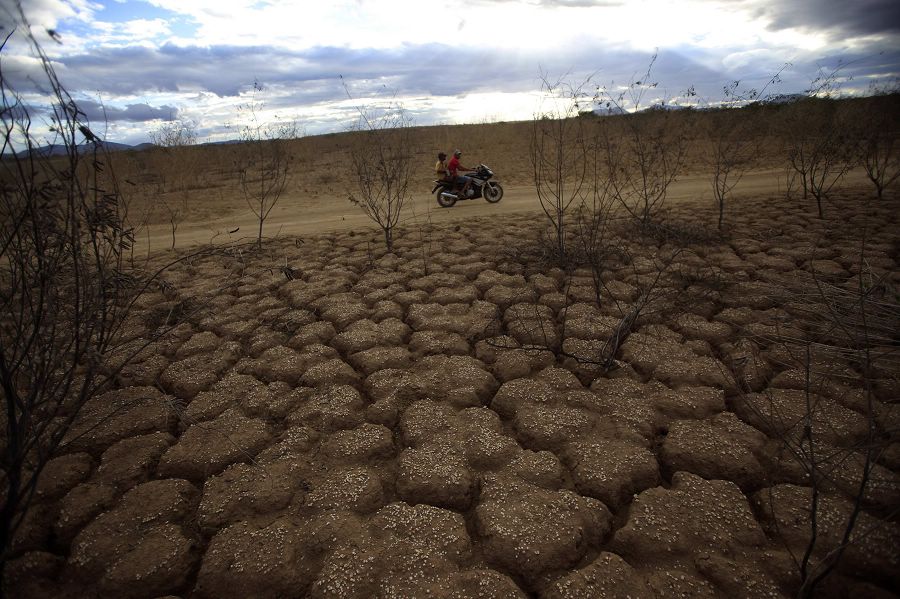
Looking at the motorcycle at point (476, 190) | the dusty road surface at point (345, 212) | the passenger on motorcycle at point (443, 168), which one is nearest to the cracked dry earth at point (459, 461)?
the dusty road surface at point (345, 212)

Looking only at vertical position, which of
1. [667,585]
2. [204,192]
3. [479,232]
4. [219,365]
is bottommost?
[667,585]

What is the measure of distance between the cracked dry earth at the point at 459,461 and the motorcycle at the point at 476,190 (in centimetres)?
437

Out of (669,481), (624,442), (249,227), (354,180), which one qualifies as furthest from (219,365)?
(354,180)

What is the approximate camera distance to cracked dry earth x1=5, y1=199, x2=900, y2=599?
1365 millimetres

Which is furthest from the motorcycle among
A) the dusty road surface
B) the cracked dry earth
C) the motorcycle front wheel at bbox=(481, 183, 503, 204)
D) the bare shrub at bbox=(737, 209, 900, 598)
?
Result: the bare shrub at bbox=(737, 209, 900, 598)

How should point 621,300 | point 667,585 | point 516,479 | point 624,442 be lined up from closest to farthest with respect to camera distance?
point 667,585, point 516,479, point 624,442, point 621,300

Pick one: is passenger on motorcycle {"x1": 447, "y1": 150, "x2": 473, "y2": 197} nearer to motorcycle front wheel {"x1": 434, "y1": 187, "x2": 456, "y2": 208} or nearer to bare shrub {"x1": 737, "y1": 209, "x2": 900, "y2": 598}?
motorcycle front wheel {"x1": 434, "y1": 187, "x2": 456, "y2": 208}

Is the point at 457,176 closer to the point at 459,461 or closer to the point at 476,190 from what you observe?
the point at 476,190

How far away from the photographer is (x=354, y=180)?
35.1 feet

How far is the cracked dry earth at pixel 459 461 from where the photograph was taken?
1.37 meters

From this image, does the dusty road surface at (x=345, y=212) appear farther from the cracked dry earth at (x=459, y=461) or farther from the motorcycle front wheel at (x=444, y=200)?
the cracked dry earth at (x=459, y=461)

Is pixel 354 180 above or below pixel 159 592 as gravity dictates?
above

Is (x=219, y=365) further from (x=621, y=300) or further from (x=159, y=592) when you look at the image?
(x=621, y=300)

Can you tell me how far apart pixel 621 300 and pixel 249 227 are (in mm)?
5618
